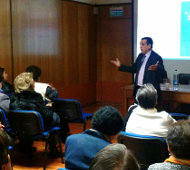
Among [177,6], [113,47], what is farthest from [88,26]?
[177,6]

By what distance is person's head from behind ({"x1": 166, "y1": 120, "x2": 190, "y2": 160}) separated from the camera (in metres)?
1.52

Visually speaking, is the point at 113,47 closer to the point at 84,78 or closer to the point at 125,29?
the point at 125,29

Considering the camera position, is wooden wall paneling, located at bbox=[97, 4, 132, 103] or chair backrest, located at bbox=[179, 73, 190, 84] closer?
chair backrest, located at bbox=[179, 73, 190, 84]

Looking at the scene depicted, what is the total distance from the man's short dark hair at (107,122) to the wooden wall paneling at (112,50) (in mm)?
5299

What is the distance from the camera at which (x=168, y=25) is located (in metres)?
5.22

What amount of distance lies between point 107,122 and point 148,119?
78cm

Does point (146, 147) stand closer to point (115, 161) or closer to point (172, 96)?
point (115, 161)

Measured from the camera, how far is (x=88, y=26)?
279 inches

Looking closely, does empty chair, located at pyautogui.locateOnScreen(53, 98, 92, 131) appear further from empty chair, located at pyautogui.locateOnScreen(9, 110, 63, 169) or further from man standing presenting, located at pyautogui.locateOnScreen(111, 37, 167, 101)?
man standing presenting, located at pyautogui.locateOnScreen(111, 37, 167, 101)

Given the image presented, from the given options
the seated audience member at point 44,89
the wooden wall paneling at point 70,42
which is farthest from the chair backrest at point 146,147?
the wooden wall paneling at point 70,42

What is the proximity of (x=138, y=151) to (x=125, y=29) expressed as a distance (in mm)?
5072

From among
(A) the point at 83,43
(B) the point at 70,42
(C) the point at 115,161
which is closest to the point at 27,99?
(C) the point at 115,161

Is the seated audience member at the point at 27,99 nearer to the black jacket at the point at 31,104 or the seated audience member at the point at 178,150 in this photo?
the black jacket at the point at 31,104

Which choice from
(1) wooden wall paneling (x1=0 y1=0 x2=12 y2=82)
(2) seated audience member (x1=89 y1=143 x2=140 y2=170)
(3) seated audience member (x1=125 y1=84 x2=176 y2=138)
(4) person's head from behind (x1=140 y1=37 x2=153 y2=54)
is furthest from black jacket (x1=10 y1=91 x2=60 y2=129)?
(2) seated audience member (x1=89 y1=143 x2=140 y2=170)
